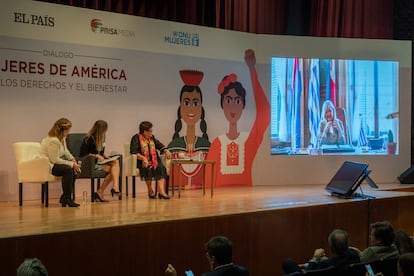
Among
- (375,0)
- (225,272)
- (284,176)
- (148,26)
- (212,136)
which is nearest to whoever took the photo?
(225,272)

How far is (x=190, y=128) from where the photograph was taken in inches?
318

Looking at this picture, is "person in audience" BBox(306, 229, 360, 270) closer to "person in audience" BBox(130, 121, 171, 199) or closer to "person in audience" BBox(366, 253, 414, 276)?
"person in audience" BBox(366, 253, 414, 276)

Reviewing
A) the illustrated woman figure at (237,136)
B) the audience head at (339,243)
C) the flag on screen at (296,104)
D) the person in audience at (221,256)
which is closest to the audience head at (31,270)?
the person in audience at (221,256)

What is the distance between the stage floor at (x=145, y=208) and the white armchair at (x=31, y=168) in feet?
0.75

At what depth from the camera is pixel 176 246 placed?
4.95 m

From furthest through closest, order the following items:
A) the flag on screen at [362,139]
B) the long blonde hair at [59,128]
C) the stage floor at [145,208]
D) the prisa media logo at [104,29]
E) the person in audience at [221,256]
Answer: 1. the flag on screen at [362,139]
2. the prisa media logo at [104,29]
3. the long blonde hair at [59,128]
4. the stage floor at [145,208]
5. the person in audience at [221,256]

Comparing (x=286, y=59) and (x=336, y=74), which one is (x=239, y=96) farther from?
(x=336, y=74)

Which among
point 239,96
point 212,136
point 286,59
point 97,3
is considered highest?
point 97,3

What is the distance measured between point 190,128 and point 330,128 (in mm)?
2401

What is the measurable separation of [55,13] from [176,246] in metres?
3.36

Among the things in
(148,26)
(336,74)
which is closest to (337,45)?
(336,74)

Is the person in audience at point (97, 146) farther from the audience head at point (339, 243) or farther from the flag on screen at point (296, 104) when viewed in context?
the flag on screen at point (296, 104)

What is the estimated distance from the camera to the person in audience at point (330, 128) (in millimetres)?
9055

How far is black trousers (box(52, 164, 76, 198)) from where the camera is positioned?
19.4 feet
